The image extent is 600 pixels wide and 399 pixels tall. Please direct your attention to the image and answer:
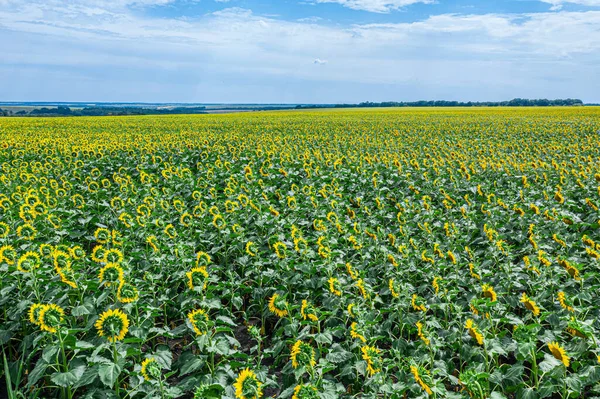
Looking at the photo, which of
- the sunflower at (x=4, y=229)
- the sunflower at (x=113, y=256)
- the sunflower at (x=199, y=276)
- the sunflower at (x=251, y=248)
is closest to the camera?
the sunflower at (x=199, y=276)

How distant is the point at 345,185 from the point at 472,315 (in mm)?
6022

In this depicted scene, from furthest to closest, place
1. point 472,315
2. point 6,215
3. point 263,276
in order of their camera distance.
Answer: point 6,215 < point 263,276 < point 472,315

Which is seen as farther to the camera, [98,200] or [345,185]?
[345,185]

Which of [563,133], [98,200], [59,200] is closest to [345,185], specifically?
[98,200]

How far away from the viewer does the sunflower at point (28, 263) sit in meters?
3.62

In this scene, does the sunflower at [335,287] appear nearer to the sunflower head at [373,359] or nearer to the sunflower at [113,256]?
the sunflower head at [373,359]

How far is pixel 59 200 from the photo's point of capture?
25.2 feet

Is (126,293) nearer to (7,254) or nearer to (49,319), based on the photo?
(49,319)

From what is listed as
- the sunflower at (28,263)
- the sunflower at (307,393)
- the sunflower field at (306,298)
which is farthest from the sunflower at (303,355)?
the sunflower at (28,263)

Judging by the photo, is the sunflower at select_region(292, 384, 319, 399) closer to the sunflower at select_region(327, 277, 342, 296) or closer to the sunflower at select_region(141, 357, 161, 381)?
the sunflower at select_region(141, 357, 161, 381)

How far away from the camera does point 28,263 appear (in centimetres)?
364

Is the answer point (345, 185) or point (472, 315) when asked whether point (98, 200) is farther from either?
point (472, 315)

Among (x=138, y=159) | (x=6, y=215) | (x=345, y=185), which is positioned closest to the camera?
(x=6, y=215)

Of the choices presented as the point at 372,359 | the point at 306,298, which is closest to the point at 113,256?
the point at 306,298
